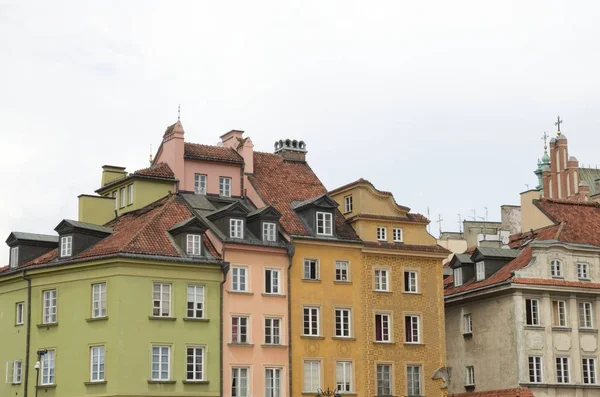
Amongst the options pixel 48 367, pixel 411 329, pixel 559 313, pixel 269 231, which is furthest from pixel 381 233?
pixel 48 367

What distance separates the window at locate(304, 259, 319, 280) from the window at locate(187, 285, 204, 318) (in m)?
6.86

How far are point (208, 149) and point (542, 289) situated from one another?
21170 mm

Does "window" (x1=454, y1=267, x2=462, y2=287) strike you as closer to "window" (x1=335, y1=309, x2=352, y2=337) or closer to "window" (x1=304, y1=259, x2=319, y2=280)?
"window" (x1=335, y1=309, x2=352, y2=337)

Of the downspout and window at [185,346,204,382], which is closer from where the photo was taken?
window at [185,346,204,382]

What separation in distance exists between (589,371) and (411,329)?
11.2 m

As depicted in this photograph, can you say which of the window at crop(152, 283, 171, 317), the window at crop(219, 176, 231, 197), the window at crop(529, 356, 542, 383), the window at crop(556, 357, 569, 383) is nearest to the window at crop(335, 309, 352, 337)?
the window at crop(219, 176, 231, 197)

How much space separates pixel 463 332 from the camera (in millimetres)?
72625

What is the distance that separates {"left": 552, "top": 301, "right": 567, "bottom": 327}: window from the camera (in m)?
69.4

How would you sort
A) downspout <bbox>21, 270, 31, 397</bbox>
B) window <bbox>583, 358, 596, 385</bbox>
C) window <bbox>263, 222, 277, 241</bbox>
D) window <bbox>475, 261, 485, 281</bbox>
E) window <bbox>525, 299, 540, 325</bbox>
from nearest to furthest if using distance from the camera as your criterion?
1. downspout <bbox>21, 270, 31, 397</bbox>
2. window <bbox>263, 222, 277, 241</bbox>
3. window <bbox>525, 299, 540, 325</bbox>
4. window <bbox>583, 358, 596, 385</bbox>
5. window <bbox>475, 261, 485, 281</bbox>

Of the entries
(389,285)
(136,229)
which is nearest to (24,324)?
(136,229)

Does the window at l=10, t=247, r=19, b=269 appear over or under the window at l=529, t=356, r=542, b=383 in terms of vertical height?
over

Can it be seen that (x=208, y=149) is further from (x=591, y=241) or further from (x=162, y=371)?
(x=591, y=241)

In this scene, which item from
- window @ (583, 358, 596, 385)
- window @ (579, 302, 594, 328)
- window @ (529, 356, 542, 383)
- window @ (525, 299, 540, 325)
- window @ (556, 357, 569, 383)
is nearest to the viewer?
window @ (529, 356, 542, 383)

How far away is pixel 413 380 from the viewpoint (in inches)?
2648
